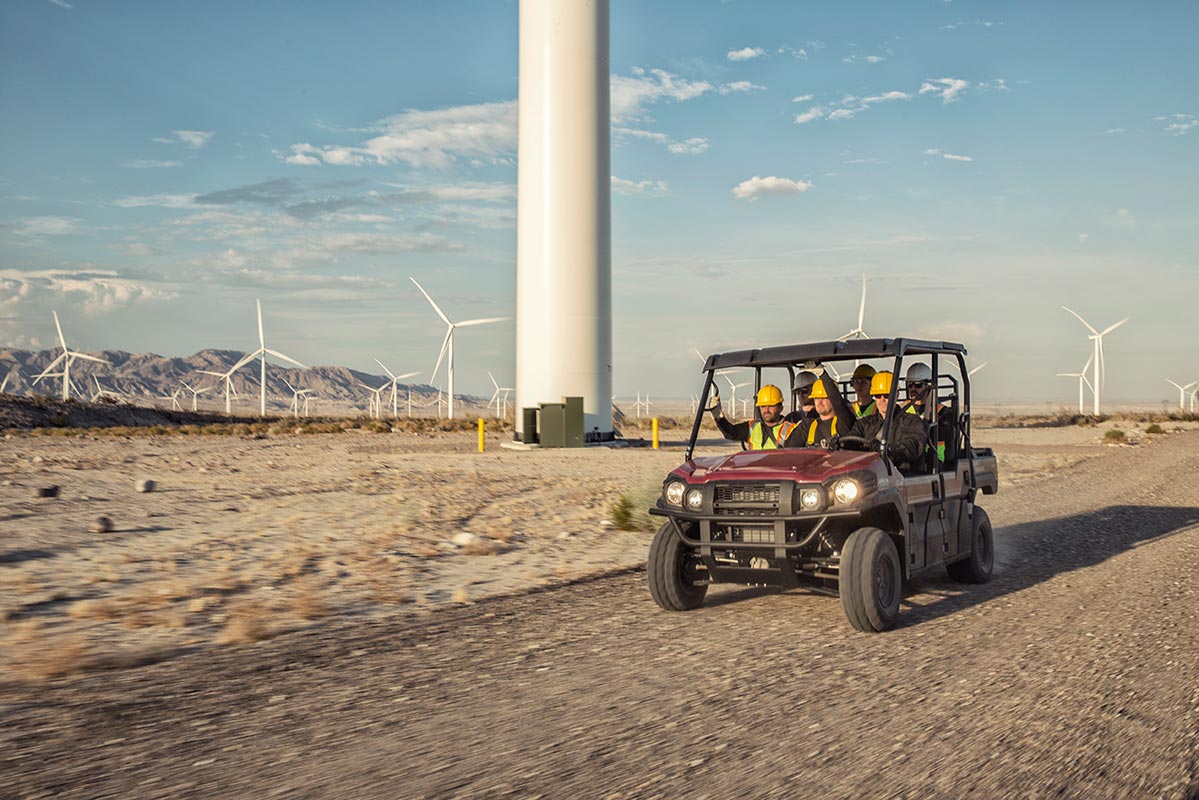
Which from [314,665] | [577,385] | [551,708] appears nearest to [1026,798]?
[551,708]

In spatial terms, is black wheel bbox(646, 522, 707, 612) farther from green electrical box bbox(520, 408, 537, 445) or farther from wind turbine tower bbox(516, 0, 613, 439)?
green electrical box bbox(520, 408, 537, 445)

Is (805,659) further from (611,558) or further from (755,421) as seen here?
(611,558)

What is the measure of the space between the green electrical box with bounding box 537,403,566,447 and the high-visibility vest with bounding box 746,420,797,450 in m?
27.6

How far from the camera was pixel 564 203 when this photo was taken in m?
37.0

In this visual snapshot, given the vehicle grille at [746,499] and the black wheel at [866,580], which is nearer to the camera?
the black wheel at [866,580]

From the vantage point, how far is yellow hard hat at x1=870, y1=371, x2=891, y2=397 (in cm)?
911

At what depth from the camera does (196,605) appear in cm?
915

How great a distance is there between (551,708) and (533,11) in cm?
3660

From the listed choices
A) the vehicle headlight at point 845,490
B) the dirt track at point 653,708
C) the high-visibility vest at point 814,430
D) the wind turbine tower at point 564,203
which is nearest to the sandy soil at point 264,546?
the dirt track at point 653,708

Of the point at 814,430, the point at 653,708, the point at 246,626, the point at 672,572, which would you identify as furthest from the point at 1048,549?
the point at 246,626

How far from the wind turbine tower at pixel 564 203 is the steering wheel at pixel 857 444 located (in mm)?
28546

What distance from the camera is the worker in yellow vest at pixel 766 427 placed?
9742mm

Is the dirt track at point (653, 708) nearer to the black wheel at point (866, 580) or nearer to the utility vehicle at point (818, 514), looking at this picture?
the black wheel at point (866, 580)

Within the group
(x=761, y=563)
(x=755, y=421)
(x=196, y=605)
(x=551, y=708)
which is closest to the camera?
(x=551, y=708)
